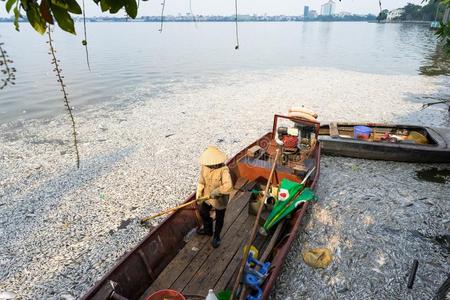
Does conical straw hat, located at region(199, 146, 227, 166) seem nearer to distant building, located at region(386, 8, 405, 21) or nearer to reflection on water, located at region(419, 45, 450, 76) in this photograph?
distant building, located at region(386, 8, 405, 21)

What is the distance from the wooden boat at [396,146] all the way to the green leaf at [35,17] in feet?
42.3

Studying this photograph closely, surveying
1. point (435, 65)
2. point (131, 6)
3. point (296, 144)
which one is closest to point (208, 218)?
point (296, 144)

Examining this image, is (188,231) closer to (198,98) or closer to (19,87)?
(198,98)

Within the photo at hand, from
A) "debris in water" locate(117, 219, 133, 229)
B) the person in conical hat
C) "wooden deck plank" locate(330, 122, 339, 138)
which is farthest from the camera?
"wooden deck plank" locate(330, 122, 339, 138)

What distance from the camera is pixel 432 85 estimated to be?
30422mm

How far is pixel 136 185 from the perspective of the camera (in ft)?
40.0

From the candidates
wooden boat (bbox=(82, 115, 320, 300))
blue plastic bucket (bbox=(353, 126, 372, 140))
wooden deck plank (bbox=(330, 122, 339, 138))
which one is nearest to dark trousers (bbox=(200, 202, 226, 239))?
wooden boat (bbox=(82, 115, 320, 300))

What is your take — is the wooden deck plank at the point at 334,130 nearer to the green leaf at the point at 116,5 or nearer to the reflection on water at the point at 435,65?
the green leaf at the point at 116,5

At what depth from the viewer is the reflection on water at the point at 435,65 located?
36688 mm

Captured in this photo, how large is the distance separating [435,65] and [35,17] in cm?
5059

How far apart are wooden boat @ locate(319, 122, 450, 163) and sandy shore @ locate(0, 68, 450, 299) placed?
50 centimetres

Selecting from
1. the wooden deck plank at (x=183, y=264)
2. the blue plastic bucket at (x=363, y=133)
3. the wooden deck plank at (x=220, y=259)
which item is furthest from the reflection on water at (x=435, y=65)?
the wooden deck plank at (x=183, y=264)

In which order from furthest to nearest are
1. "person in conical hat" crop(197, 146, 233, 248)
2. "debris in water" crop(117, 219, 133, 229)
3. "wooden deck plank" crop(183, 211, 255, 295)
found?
"debris in water" crop(117, 219, 133, 229) → "person in conical hat" crop(197, 146, 233, 248) → "wooden deck plank" crop(183, 211, 255, 295)

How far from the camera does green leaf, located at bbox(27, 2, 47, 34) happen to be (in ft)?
6.33
